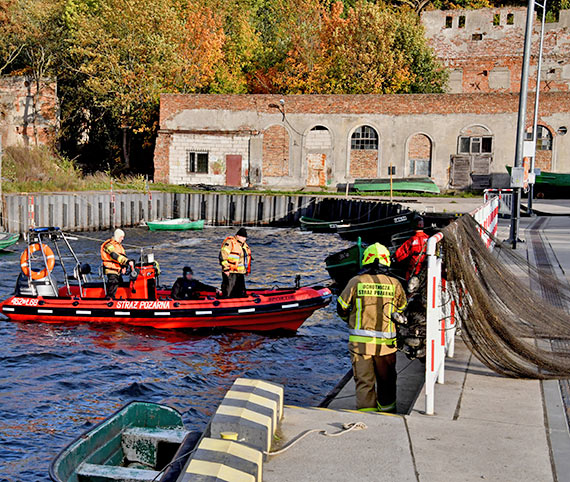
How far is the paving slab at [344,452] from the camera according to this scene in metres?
5.75

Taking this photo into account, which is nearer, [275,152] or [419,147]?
[419,147]

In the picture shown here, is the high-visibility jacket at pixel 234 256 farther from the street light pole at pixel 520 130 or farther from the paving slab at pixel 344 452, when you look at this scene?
the paving slab at pixel 344 452

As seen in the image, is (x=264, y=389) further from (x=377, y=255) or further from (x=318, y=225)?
(x=318, y=225)

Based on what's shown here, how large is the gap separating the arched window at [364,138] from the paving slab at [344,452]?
39897 millimetres

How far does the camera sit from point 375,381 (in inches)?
320

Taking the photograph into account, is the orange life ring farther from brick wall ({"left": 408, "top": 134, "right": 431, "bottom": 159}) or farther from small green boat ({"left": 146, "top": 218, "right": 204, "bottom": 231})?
brick wall ({"left": 408, "top": 134, "right": 431, "bottom": 159})

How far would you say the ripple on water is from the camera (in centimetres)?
1087

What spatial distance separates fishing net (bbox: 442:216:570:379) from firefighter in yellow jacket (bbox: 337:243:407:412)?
66cm

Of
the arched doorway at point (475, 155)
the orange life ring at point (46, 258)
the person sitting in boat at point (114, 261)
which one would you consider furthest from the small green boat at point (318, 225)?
the orange life ring at point (46, 258)

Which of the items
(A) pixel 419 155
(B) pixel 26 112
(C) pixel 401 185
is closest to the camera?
(C) pixel 401 185

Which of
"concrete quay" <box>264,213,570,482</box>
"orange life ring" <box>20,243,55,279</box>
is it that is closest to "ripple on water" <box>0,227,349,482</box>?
"orange life ring" <box>20,243,55,279</box>

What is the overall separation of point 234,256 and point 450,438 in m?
9.54

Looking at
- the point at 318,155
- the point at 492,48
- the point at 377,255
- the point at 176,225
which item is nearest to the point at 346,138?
the point at 318,155

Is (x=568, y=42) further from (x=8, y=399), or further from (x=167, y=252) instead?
(x=8, y=399)
